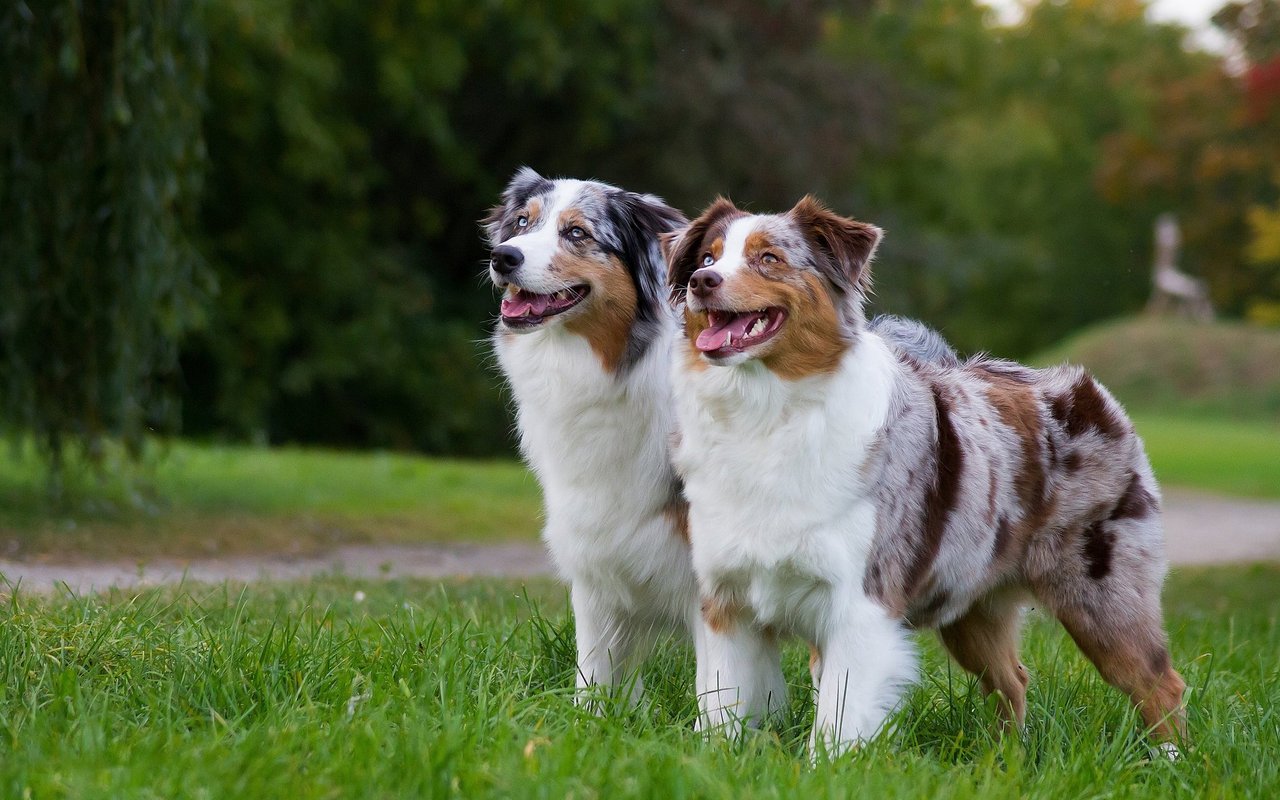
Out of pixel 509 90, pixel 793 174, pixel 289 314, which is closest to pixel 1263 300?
pixel 793 174

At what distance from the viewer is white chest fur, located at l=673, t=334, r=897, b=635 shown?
4152 mm

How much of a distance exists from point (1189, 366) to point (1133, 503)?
84.6 ft

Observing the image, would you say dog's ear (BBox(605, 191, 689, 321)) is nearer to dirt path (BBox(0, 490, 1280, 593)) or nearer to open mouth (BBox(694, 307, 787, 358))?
open mouth (BBox(694, 307, 787, 358))

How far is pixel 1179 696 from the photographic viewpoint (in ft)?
15.5

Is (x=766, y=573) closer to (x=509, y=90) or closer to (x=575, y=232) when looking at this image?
(x=575, y=232)

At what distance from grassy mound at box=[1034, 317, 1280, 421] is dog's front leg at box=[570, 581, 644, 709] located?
23.8 metres

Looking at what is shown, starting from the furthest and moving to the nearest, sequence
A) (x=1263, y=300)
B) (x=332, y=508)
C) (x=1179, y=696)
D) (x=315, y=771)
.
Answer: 1. (x=1263, y=300)
2. (x=332, y=508)
3. (x=1179, y=696)
4. (x=315, y=771)

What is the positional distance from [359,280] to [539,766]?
54.4ft

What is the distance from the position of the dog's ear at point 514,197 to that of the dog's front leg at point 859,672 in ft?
6.37

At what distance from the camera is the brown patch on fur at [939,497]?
4352 mm

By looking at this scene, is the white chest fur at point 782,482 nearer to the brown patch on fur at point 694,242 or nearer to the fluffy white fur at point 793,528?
the fluffy white fur at point 793,528

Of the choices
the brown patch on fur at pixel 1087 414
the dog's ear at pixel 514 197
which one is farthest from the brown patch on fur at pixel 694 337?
the brown patch on fur at pixel 1087 414

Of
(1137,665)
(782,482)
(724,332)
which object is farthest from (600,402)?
(1137,665)

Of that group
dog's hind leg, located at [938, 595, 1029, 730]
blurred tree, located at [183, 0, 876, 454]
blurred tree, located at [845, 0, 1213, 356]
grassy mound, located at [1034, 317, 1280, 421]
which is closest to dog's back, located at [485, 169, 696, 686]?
dog's hind leg, located at [938, 595, 1029, 730]
